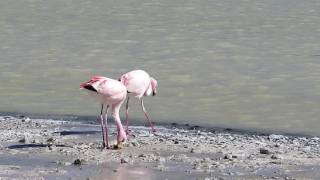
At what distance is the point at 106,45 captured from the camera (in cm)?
1466

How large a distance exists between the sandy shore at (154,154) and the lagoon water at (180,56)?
0.96m

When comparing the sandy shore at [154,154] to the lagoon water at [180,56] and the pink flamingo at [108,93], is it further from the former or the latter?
the lagoon water at [180,56]

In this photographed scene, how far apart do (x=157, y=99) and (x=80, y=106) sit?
913 millimetres

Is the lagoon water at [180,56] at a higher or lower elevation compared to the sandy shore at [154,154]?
higher

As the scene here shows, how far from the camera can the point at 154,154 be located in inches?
311

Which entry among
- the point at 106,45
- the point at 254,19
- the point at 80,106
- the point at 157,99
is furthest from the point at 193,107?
the point at 254,19

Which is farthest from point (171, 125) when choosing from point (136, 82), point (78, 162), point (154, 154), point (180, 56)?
point (180, 56)

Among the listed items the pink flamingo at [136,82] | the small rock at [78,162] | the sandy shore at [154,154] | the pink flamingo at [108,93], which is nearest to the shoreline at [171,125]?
the sandy shore at [154,154]

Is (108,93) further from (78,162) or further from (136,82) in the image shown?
(78,162)

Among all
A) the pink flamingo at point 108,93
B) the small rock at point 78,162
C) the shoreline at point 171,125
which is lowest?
the small rock at point 78,162

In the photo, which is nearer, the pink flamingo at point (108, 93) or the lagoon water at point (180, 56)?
the pink flamingo at point (108, 93)

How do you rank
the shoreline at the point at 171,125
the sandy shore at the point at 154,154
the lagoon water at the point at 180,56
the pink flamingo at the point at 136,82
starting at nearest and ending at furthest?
the sandy shore at the point at 154,154 → the pink flamingo at the point at 136,82 → the shoreline at the point at 171,125 → the lagoon water at the point at 180,56

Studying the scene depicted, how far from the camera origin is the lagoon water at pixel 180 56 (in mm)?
10453

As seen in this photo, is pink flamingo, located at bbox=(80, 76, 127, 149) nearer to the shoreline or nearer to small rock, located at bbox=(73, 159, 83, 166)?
small rock, located at bbox=(73, 159, 83, 166)
